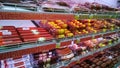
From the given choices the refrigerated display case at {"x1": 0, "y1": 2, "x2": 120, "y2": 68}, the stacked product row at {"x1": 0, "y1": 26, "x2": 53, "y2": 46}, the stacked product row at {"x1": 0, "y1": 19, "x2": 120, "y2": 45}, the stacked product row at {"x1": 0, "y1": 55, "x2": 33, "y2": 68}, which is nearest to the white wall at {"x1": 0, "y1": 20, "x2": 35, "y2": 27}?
the refrigerated display case at {"x1": 0, "y1": 2, "x2": 120, "y2": 68}

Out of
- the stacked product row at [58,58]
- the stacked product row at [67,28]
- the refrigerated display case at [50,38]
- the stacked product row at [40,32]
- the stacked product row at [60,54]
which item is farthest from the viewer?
the stacked product row at [67,28]

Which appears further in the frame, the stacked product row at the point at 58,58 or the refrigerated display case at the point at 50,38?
the stacked product row at the point at 58,58

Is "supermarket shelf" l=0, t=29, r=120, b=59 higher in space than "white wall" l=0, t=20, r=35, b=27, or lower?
lower

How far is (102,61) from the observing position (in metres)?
3.59

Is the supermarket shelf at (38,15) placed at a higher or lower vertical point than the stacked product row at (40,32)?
higher

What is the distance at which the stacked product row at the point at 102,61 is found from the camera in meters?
3.20

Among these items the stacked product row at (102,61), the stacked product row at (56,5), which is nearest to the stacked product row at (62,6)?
the stacked product row at (56,5)

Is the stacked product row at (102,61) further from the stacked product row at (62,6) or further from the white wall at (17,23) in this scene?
the white wall at (17,23)

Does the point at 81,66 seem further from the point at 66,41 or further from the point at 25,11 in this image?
the point at 25,11

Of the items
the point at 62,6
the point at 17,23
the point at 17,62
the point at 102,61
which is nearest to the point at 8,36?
the point at 17,62

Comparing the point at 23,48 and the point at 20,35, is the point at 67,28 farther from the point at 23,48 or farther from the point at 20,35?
the point at 23,48

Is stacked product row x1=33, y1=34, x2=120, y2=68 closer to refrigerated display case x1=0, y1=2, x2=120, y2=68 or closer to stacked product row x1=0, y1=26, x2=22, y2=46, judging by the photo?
refrigerated display case x1=0, y1=2, x2=120, y2=68

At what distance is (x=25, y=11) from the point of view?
137 cm

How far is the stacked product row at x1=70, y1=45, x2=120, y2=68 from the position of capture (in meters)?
3.20
